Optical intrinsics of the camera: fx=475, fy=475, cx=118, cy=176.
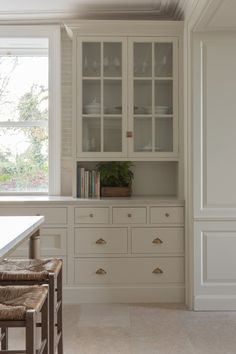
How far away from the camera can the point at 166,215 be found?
13.5 feet

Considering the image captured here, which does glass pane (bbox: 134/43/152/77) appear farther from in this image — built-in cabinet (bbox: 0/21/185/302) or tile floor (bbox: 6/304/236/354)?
tile floor (bbox: 6/304/236/354)

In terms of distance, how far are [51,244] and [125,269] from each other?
68cm

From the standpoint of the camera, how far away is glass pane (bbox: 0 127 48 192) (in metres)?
4.84

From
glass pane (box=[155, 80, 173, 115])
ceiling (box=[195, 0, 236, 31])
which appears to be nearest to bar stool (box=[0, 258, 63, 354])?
ceiling (box=[195, 0, 236, 31])

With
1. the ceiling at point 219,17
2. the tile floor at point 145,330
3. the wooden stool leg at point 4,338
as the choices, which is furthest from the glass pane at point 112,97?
the wooden stool leg at point 4,338

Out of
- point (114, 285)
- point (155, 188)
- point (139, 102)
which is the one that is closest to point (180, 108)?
point (139, 102)

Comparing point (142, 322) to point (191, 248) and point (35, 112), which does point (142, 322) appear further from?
point (35, 112)

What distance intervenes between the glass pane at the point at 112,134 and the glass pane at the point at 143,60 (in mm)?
477

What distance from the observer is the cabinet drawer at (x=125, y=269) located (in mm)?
4109

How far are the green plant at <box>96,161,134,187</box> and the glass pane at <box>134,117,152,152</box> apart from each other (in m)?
0.28

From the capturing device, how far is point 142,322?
3.62 meters

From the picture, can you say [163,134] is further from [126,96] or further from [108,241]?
[108,241]

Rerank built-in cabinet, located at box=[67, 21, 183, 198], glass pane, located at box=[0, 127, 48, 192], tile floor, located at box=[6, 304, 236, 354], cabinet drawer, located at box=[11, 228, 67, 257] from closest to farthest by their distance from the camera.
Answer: tile floor, located at box=[6, 304, 236, 354]
cabinet drawer, located at box=[11, 228, 67, 257]
built-in cabinet, located at box=[67, 21, 183, 198]
glass pane, located at box=[0, 127, 48, 192]

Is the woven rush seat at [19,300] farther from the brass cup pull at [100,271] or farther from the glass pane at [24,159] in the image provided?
the glass pane at [24,159]
